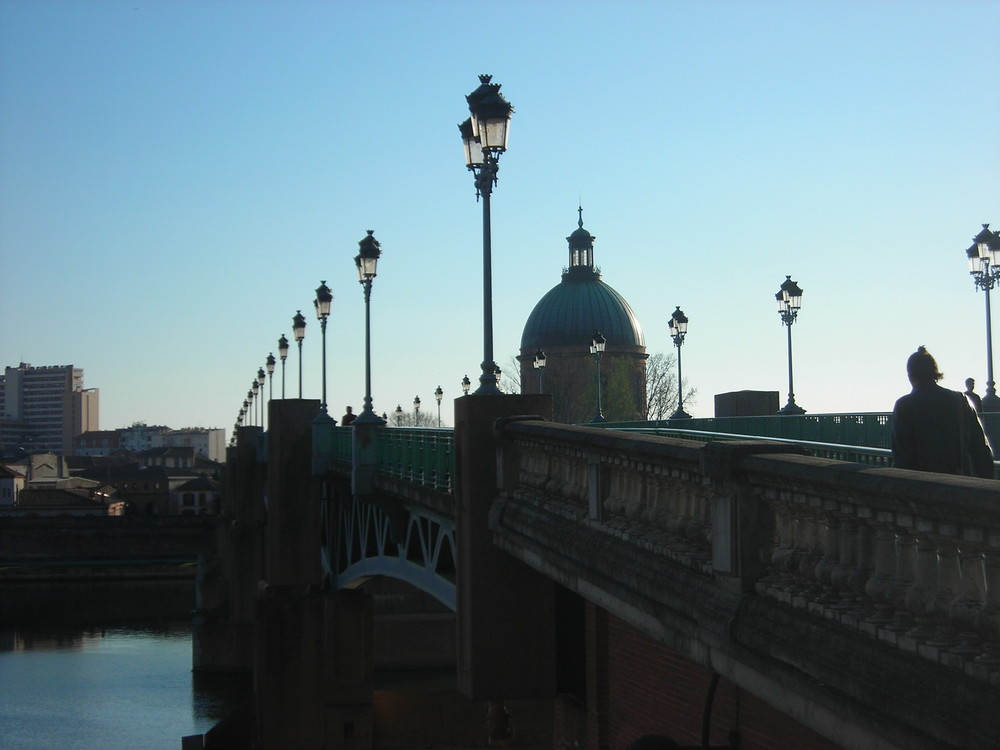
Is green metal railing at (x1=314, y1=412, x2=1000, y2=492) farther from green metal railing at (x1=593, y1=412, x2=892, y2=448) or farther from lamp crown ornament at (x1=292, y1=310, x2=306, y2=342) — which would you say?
lamp crown ornament at (x1=292, y1=310, x2=306, y2=342)

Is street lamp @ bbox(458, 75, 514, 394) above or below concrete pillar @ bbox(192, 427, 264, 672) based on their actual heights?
above

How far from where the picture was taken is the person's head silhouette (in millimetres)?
7027

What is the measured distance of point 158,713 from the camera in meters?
41.0

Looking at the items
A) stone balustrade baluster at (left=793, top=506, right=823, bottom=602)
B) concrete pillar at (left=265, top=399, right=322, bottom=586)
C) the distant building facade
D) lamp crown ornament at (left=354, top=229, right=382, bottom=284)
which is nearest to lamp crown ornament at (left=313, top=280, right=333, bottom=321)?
concrete pillar at (left=265, top=399, right=322, bottom=586)

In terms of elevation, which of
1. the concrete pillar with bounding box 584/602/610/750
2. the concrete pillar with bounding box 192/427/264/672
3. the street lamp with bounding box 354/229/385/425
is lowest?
the concrete pillar with bounding box 192/427/264/672

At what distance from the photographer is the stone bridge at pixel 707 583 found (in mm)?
4418

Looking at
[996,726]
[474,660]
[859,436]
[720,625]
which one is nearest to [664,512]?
[720,625]

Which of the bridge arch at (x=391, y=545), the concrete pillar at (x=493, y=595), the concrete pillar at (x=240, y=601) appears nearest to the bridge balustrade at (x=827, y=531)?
the concrete pillar at (x=493, y=595)

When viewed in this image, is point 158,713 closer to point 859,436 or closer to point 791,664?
point 859,436

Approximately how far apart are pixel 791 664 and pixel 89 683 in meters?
44.8

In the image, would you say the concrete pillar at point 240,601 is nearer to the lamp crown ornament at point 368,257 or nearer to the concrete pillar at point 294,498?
the concrete pillar at point 294,498

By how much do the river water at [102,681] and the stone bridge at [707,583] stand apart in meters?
22.7

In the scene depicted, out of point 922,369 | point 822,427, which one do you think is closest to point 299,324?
point 822,427

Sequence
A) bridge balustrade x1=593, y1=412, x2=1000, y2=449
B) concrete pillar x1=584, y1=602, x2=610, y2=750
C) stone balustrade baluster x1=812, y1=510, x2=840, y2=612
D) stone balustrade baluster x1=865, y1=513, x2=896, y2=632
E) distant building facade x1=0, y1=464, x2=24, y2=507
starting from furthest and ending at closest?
distant building facade x1=0, y1=464, x2=24, y2=507 < bridge balustrade x1=593, y1=412, x2=1000, y2=449 < concrete pillar x1=584, y1=602, x2=610, y2=750 < stone balustrade baluster x1=812, y1=510, x2=840, y2=612 < stone balustrade baluster x1=865, y1=513, x2=896, y2=632
